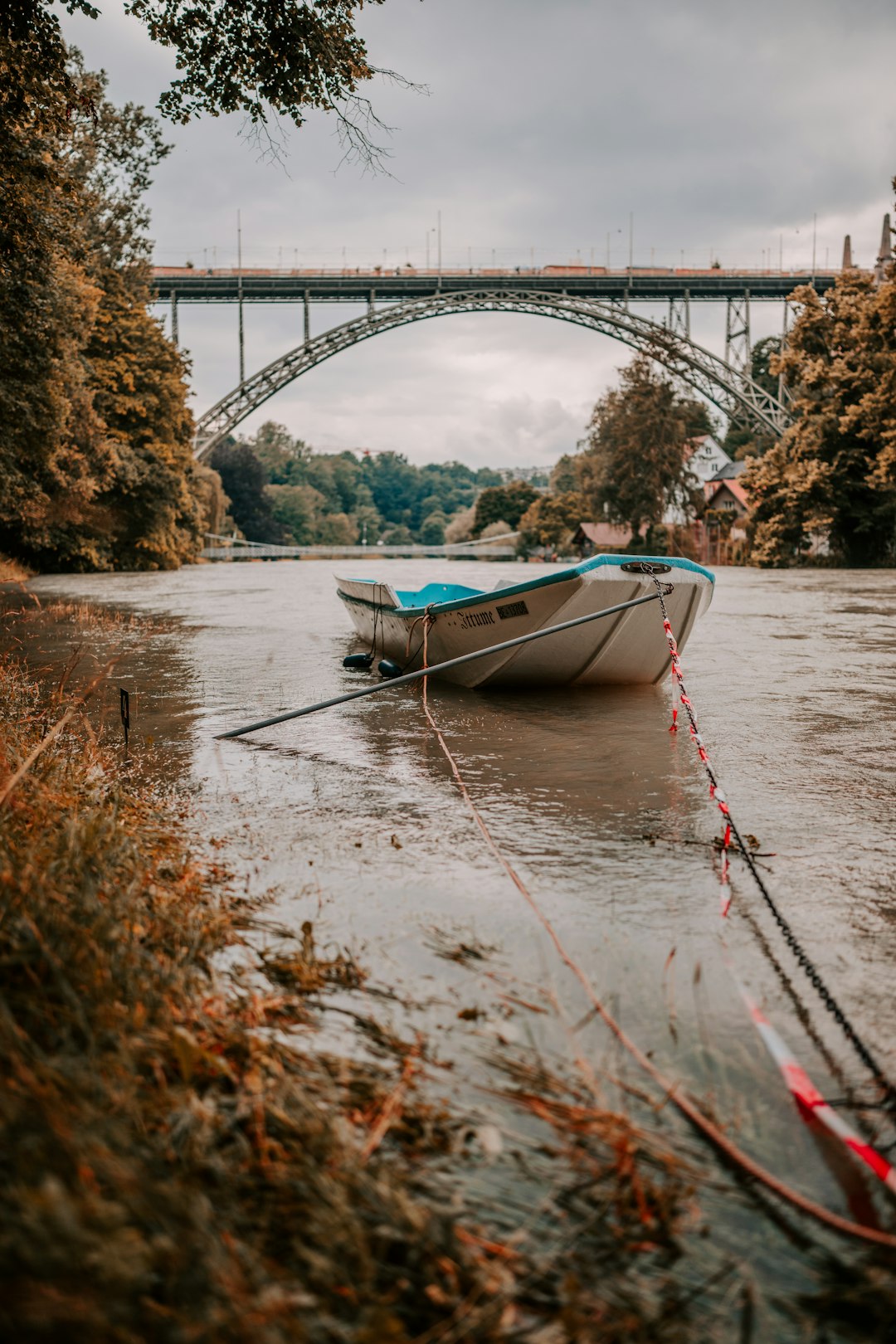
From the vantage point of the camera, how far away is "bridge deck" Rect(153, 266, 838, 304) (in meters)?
61.0

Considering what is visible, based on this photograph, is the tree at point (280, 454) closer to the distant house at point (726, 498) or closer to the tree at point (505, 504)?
the tree at point (505, 504)

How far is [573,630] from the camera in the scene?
8273 mm

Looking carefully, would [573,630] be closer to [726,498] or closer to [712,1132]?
[712,1132]

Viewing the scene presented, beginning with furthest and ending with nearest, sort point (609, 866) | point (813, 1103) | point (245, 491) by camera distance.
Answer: point (245, 491) → point (609, 866) → point (813, 1103)

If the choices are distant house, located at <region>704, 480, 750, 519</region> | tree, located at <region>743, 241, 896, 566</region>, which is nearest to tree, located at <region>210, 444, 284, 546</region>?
distant house, located at <region>704, 480, 750, 519</region>

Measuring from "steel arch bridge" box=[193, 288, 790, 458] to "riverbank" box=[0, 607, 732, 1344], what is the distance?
184 ft

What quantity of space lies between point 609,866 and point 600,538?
7500 centimetres

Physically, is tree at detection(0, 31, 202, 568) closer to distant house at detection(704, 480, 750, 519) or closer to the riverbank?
the riverbank

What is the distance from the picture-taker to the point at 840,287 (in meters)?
37.6

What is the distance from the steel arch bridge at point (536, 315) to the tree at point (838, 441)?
16.6m

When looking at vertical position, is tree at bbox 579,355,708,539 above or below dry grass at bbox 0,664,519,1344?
above

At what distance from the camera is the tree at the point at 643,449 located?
6556 centimetres

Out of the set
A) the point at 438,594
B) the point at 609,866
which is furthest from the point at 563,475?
the point at 609,866

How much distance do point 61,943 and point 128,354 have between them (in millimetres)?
39004
